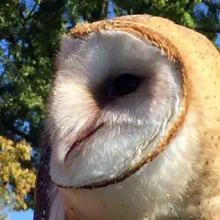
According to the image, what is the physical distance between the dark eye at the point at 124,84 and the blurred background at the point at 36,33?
28.0 feet

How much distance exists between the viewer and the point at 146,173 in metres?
2.30

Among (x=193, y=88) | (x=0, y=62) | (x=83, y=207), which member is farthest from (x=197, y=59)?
(x=0, y=62)

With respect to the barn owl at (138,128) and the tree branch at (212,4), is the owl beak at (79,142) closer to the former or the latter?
the barn owl at (138,128)

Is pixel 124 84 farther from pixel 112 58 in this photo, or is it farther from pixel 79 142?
pixel 79 142

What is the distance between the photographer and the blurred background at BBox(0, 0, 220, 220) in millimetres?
11727

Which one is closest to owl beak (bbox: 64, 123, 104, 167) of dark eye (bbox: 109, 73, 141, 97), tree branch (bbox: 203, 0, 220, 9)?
dark eye (bbox: 109, 73, 141, 97)

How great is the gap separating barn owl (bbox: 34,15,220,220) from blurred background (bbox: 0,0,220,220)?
8527 millimetres

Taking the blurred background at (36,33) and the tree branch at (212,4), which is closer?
the blurred background at (36,33)

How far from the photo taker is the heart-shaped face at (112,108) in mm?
2301

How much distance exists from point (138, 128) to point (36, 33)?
35.6ft

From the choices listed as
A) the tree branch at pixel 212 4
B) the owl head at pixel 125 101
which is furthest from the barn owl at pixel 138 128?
the tree branch at pixel 212 4

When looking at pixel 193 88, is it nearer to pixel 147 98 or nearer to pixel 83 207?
pixel 147 98

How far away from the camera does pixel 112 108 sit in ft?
7.77

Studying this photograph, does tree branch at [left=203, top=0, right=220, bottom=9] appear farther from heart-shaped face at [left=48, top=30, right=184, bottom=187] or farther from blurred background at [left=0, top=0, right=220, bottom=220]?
heart-shaped face at [left=48, top=30, right=184, bottom=187]
